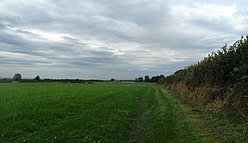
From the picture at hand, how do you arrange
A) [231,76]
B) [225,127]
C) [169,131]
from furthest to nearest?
[231,76] < [225,127] < [169,131]

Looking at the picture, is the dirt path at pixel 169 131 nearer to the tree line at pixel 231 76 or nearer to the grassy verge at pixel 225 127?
the grassy verge at pixel 225 127

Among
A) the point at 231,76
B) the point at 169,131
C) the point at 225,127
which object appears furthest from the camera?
the point at 231,76

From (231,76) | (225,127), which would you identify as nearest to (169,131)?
(225,127)

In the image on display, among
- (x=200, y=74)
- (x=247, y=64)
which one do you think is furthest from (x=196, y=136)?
(x=200, y=74)

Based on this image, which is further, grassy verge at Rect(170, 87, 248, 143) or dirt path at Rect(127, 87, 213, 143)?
dirt path at Rect(127, 87, 213, 143)

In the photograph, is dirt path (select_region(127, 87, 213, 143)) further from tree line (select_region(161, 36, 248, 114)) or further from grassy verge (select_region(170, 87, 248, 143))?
tree line (select_region(161, 36, 248, 114))

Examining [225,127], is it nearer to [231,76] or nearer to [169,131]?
[169,131]

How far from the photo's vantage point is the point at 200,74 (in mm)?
34219

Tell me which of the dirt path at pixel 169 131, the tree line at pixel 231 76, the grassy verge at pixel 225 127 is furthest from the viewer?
the tree line at pixel 231 76

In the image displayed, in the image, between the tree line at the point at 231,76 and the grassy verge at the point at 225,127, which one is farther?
the tree line at the point at 231,76

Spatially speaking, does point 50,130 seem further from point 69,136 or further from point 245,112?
point 245,112

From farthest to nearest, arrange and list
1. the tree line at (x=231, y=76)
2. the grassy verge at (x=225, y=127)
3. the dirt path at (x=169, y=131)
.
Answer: the tree line at (x=231, y=76)
the dirt path at (x=169, y=131)
the grassy verge at (x=225, y=127)

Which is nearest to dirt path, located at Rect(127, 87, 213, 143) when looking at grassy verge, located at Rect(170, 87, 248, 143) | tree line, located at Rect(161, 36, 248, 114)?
grassy verge, located at Rect(170, 87, 248, 143)

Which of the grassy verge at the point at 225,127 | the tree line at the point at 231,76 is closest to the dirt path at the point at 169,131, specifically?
the grassy verge at the point at 225,127
